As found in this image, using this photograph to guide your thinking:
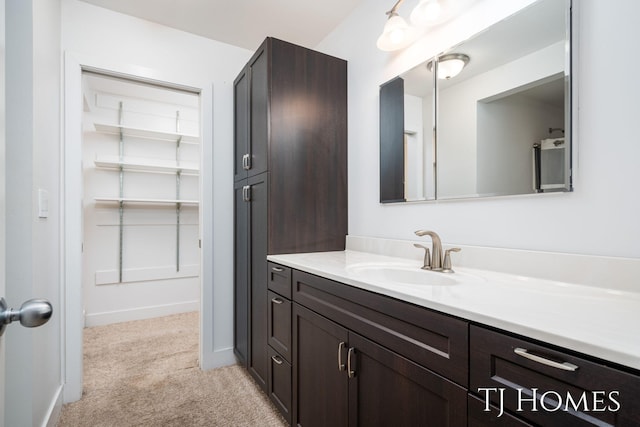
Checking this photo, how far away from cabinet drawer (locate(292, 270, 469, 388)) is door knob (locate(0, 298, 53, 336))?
816 mm

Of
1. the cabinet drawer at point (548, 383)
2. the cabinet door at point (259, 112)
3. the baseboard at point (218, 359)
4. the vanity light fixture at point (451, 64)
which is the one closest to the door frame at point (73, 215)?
the baseboard at point (218, 359)

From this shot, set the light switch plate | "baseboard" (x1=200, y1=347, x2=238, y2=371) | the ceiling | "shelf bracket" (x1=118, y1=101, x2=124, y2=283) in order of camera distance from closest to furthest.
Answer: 1. the light switch plate
2. the ceiling
3. "baseboard" (x1=200, y1=347, x2=238, y2=371)
4. "shelf bracket" (x1=118, y1=101, x2=124, y2=283)

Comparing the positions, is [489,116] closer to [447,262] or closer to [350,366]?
[447,262]

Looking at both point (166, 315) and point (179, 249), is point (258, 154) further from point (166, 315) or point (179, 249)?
Answer: point (166, 315)

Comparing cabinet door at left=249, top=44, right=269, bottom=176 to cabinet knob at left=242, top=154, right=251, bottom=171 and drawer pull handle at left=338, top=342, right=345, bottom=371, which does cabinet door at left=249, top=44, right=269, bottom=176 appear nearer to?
cabinet knob at left=242, top=154, right=251, bottom=171

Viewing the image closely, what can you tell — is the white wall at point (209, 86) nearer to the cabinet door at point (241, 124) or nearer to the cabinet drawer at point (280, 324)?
the cabinet door at point (241, 124)

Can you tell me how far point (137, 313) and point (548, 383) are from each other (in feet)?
12.2

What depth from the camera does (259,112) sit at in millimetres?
1931

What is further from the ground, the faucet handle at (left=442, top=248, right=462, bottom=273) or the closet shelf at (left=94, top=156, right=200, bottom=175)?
the closet shelf at (left=94, top=156, right=200, bottom=175)

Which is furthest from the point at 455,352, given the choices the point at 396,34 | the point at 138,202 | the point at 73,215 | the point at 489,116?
the point at 138,202

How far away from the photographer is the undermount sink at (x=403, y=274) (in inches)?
48.2

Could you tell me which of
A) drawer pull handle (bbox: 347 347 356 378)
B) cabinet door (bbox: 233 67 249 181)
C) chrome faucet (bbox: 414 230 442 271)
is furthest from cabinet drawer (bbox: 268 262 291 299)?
cabinet door (bbox: 233 67 249 181)

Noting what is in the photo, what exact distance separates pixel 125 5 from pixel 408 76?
1.89m

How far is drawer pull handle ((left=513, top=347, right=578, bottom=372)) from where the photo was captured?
1.80ft
